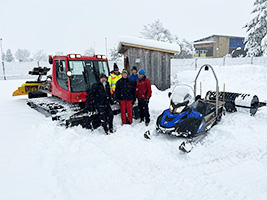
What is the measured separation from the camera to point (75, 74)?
609 cm

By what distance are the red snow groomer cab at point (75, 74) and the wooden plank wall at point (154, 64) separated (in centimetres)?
449

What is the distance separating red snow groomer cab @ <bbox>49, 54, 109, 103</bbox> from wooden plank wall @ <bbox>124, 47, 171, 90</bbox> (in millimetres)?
4488

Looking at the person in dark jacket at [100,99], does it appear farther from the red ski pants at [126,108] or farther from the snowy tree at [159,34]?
the snowy tree at [159,34]

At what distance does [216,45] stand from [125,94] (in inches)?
1647

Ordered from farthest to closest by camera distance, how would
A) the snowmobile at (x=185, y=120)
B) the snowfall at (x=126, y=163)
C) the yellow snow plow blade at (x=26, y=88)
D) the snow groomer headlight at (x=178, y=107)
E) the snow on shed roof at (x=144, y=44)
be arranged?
the snow on shed roof at (x=144, y=44) → the yellow snow plow blade at (x=26, y=88) → the snow groomer headlight at (x=178, y=107) → the snowmobile at (x=185, y=120) → the snowfall at (x=126, y=163)

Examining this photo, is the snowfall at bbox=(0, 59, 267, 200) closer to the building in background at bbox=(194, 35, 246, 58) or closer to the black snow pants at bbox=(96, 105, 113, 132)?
the black snow pants at bbox=(96, 105, 113, 132)

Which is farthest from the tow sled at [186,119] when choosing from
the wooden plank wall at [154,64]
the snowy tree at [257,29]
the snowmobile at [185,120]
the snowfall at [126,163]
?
the snowy tree at [257,29]

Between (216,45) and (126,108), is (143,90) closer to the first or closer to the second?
(126,108)

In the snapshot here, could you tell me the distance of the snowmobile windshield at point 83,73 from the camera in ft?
19.6

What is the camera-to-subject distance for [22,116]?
19.7 ft

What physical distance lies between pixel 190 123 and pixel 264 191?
1.92 metres

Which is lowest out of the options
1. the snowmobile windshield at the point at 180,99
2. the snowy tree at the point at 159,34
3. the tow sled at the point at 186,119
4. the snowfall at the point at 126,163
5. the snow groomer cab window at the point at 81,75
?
the snowfall at the point at 126,163

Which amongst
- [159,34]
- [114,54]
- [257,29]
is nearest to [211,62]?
[257,29]

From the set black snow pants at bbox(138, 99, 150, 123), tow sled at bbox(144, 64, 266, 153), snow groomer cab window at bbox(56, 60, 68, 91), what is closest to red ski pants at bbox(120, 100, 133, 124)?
black snow pants at bbox(138, 99, 150, 123)
